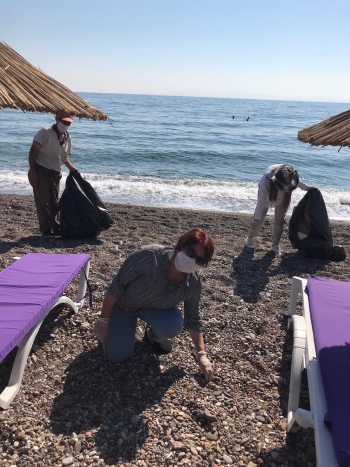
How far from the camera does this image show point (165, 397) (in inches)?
97.7

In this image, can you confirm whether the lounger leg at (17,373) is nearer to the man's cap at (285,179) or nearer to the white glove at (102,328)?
the white glove at (102,328)

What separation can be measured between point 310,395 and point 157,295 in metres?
1.04

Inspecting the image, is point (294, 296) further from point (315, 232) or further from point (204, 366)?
point (315, 232)

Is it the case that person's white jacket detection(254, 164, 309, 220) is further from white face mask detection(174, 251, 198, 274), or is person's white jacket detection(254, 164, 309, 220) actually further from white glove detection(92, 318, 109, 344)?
white glove detection(92, 318, 109, 344)

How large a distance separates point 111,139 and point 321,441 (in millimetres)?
18712

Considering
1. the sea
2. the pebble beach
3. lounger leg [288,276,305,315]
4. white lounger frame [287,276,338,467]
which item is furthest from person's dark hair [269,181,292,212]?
the sea

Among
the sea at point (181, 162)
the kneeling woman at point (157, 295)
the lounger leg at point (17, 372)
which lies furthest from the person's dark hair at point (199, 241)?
the sea at point (181, 162)

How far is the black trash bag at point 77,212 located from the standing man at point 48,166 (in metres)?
0.19

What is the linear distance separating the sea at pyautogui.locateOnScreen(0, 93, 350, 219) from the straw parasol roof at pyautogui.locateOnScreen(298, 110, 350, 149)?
2.42m

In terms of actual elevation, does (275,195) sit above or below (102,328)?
above

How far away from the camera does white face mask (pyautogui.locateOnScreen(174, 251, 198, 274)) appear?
93.2 inches

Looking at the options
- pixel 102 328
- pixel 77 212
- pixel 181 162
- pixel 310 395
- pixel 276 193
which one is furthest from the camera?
pixel 181 162

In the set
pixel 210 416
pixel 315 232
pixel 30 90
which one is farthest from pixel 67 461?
pixel 315 232

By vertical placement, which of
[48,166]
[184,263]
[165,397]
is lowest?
[165,397]
